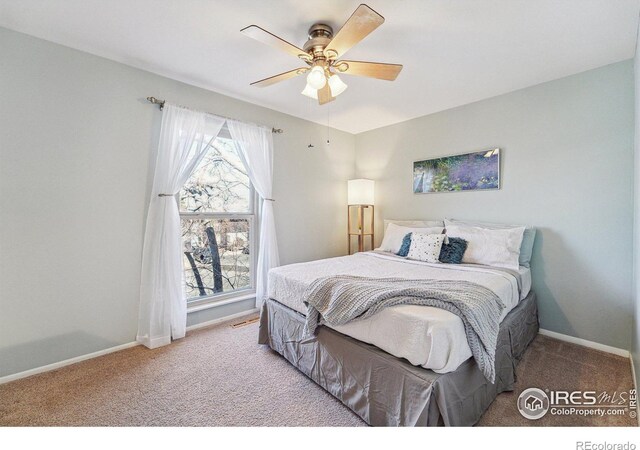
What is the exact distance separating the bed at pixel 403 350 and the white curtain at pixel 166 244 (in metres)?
0.88

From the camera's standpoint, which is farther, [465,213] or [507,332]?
[465,213]

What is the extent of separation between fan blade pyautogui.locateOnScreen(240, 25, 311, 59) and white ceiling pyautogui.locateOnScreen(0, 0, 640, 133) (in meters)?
0.24

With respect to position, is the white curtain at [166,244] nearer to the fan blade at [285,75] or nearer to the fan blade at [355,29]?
the fan blade at [285,75]

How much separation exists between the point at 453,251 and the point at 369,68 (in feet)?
6.06

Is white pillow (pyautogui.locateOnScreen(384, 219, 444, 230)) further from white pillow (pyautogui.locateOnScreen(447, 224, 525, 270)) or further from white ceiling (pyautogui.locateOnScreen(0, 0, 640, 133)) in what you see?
white ceiling (pyautogui.locateOnScreen(0, 0, 640, 133))

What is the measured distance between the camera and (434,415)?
1.39 metres

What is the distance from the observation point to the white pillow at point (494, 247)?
2617 mm

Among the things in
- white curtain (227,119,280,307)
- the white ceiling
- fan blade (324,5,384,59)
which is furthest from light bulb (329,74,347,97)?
white curtain (227,119,280,307)

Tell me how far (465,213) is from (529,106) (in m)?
1.21

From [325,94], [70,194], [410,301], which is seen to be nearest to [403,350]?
[410,301]

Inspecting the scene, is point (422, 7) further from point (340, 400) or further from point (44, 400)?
point (44, 400)

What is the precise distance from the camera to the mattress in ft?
4.69
